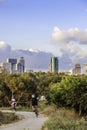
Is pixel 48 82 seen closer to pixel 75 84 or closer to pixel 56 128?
pixel 75 84

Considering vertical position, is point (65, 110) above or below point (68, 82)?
below

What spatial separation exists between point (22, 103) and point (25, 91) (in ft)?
9.52

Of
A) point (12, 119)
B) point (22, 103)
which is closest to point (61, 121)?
point (12, 119)

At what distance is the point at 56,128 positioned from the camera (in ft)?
62.0

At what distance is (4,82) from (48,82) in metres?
21.4

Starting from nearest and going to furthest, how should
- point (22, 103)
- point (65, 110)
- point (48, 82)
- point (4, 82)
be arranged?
point (65, 110)
point (22, 103)
point (4, 82)
point (48, 82)

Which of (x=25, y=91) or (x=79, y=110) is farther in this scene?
(x=25, y=91)

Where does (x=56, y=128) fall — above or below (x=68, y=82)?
below

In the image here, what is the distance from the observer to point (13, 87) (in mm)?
57875

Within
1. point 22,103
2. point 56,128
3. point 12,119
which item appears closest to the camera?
point 56,128

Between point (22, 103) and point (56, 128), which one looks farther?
point (22, 103)

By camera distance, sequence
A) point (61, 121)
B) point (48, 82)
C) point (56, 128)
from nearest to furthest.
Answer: point (56, 128) → point (61, 121) → point (48, 82)

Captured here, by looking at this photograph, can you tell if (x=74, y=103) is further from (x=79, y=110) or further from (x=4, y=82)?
(x=4, y=82)

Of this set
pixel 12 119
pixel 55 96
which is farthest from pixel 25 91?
pixel 12 119
